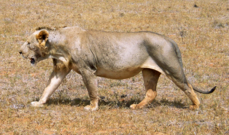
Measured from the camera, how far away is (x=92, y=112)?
20.8ft

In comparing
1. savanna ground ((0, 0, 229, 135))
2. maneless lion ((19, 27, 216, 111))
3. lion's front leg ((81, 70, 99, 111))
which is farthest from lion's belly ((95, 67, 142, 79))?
savanna ground ((0, 0, 229, 135))

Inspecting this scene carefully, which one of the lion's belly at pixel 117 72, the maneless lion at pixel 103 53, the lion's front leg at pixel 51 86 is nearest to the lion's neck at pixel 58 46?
the maneless lion at pixel 103 53

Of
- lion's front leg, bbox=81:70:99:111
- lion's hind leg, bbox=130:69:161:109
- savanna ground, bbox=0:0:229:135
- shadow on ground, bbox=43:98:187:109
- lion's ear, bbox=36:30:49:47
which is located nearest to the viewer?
savanna ground, bbox=0:0:229:135

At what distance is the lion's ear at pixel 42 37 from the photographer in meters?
6.52

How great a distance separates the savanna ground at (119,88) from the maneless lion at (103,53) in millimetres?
531

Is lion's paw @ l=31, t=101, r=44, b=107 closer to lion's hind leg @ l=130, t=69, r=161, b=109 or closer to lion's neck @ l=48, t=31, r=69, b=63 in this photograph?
lion's neck @ l=48, t=31, r=69, b=63

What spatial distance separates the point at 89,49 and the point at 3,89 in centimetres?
279

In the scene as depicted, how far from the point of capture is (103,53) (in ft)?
Result: 21.3

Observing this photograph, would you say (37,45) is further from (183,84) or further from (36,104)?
(183,84)


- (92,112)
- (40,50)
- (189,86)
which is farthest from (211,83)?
(40,50)

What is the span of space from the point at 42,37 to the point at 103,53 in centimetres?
124

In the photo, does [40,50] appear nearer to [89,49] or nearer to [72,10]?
[89,49]

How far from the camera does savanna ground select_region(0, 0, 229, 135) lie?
18.7ft

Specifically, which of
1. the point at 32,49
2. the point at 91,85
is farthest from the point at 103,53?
the point at 32,49
